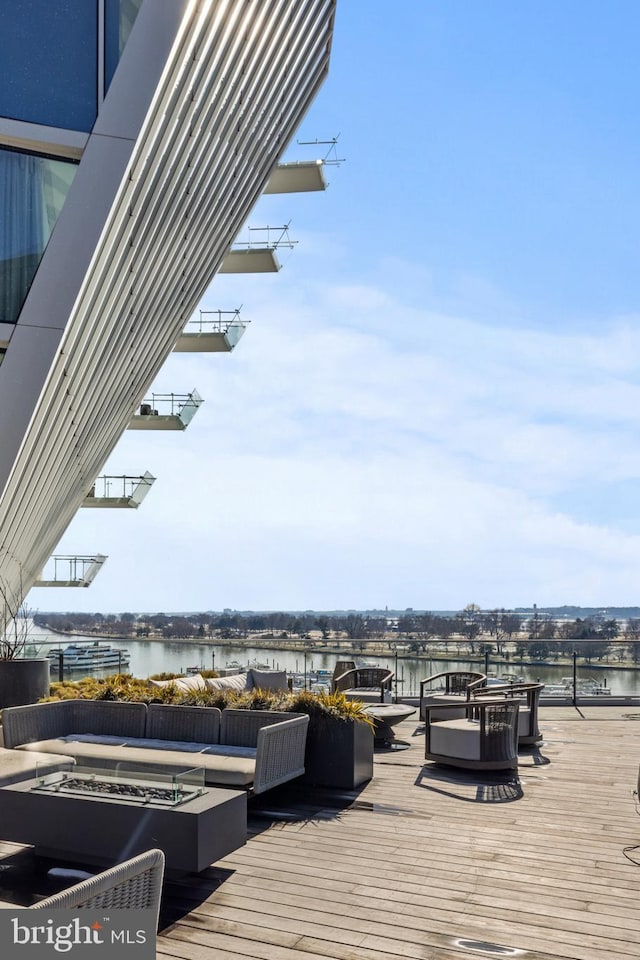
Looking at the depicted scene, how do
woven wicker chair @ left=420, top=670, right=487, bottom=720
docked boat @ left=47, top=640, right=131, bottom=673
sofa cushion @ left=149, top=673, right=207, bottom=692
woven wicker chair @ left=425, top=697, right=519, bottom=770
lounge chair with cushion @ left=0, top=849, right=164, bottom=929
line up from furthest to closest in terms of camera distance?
docked boat @ left=47, top=640, right=131, bottom=673, woven wicker chair @ left=420, top=670, right=487, bottom=720, sofa cushion @ left=149, top=673, right=207, bottom=692, woven wicker chair @ left=425, top=697, right=519, bottom=770, lounge chair with cushion @ left=0, top=849, right=164, bottom=929

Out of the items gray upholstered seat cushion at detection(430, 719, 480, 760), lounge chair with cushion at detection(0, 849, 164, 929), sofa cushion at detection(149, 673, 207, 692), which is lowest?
gray upholstered seat cushion at detection(430, 719, 480, 760)

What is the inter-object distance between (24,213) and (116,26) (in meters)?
1.41

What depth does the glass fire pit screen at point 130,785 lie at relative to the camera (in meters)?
4.87

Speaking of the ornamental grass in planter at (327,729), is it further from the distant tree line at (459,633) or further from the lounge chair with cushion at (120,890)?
the distant tree line at (459,633)

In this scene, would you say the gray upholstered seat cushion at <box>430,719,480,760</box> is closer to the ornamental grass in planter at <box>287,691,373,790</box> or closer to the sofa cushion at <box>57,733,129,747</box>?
the ornamental grass in planter at <box>287,691,373,790</box>

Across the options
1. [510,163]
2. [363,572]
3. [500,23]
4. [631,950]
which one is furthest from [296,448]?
[363,572]

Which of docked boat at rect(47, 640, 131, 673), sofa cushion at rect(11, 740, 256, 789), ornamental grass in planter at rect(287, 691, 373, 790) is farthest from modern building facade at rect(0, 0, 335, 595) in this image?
ornamental grass in planter at rect(287, 691, 373, 790)

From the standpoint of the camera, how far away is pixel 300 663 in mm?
11867

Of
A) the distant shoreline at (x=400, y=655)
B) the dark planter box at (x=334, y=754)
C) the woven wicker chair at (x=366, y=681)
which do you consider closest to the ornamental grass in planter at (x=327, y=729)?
the dark planter box at (x=334, y=754)

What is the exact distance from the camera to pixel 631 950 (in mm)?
3869

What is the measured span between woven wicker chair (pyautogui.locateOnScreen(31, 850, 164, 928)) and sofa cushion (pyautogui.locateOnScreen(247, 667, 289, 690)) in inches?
274

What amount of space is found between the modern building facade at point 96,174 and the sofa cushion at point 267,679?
9.88 ft

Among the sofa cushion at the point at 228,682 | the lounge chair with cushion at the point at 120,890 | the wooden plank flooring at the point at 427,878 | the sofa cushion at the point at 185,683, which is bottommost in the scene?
the wooden plank flooring at the point at 427,878

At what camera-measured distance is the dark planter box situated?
701 centimetres
